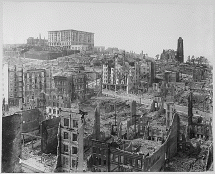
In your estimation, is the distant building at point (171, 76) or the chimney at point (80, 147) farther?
the distant building at point (171, 76)

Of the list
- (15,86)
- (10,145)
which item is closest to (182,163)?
(10,145)

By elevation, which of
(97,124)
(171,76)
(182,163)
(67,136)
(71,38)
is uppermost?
(71,38)

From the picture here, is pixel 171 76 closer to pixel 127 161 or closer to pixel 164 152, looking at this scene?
pixel 164 152

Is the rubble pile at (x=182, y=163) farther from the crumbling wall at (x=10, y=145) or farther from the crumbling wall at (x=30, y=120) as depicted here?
the crumbling wall at (x=10, y=145)

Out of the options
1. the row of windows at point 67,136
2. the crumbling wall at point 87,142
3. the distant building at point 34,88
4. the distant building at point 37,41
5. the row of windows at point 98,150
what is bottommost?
the row of windows at point 98,150

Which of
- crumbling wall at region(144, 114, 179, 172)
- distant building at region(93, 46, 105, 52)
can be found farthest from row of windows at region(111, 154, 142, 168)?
distant building at region(93, 46, 105, 52)

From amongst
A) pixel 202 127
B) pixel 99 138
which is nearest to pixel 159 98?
pixel 202 127

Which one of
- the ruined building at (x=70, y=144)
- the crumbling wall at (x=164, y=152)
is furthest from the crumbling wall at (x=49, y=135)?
the crumbling wall at (x=164, y=152)
